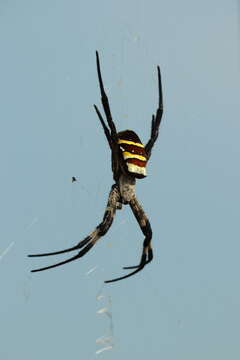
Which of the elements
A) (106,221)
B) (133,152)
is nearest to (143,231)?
(106,221)

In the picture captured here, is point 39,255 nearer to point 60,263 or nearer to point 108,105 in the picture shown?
point 60,263

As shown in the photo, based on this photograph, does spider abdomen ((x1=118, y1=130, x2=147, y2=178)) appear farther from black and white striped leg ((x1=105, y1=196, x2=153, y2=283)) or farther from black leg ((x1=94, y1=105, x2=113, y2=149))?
black and white striped leg ((x1=105, y1=196, x2=153, y2=283))

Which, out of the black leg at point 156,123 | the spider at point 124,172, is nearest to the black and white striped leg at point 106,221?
the spider at point 124,172

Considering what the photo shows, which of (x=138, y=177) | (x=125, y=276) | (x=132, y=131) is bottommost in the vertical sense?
(x=125, y=276)

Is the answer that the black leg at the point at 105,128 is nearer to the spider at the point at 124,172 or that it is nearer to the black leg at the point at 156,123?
the spider at the point at 124,172

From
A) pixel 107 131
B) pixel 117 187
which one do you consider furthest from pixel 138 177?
pixel 107 131
